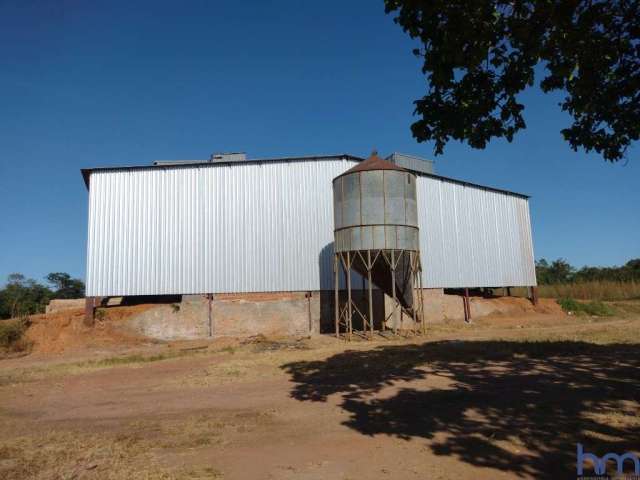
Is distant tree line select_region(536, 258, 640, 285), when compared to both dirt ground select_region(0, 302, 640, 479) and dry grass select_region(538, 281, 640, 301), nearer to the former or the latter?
dry grass select_region(538, 281, 640, 301)

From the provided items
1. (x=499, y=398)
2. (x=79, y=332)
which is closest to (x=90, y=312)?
(x=79, y=332)

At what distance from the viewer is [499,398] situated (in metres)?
8.13

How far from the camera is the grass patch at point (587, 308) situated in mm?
30875

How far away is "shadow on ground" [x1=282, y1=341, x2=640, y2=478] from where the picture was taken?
5629 millimetres

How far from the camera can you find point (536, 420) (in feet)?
22.0

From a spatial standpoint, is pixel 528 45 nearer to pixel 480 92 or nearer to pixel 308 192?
pixel 480 92

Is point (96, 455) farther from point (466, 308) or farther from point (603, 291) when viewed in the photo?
point (603, 291)

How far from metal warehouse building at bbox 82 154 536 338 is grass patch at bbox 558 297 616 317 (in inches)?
771

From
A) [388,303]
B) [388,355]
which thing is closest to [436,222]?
[388,303]

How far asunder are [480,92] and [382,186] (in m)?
13.1

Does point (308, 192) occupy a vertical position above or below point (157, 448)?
above

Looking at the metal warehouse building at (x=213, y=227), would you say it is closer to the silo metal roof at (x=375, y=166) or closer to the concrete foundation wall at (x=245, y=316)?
the concrete foundation wall at (x=245, y=316)

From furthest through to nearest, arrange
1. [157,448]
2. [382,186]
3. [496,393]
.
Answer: [382,186] → [496,393] → [157,448]

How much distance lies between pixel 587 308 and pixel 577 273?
42.0 meters
